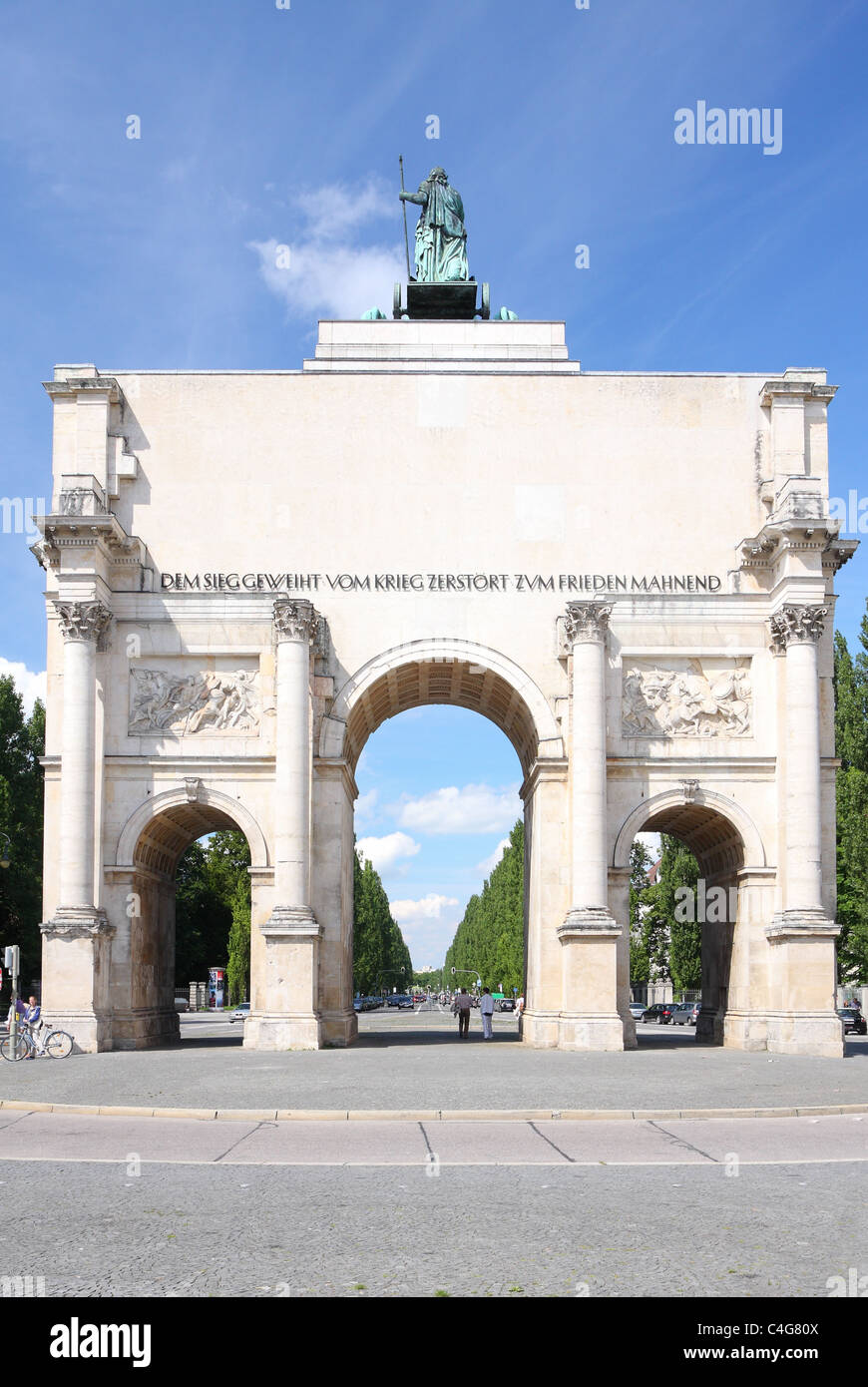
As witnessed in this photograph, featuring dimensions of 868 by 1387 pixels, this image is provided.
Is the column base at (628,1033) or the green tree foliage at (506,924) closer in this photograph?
the column base at (628,1033)

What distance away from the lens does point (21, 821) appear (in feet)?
210

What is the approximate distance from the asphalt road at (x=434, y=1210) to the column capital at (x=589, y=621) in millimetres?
18142

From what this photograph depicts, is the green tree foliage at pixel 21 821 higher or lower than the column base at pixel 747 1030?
higher

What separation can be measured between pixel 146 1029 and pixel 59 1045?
471cm

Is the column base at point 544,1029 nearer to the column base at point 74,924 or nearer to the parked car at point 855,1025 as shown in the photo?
the column base at point 74,924

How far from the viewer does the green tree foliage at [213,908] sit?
80.9 meters

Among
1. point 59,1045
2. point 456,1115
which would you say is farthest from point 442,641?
point 456,1115

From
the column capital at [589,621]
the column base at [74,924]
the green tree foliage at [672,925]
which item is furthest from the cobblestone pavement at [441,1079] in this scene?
the green tree foliage at [672,925]

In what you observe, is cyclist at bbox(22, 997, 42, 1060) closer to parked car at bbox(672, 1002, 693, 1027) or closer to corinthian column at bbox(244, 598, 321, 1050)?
corinthian column at bbox(244, 598, 321, 1050)

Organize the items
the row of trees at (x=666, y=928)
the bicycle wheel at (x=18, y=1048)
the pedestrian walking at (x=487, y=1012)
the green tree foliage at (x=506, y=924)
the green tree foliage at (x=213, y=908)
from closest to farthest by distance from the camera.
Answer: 1. the bicycle wheel at (x=18, y=1048)
2. the pedestrian walking at (x=487, y=1012)
3. the row of trees at (x=666, y=928)
4. the green tree foliage at (x=213, y=908)
5. the green tree foliage at (x=506, y=924)

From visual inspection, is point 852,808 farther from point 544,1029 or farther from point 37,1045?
point 37,1045

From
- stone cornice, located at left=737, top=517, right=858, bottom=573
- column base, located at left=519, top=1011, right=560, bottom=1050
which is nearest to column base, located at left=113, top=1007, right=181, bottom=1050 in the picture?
column base, located at left=519, top=1011, right=560, bottom=1050

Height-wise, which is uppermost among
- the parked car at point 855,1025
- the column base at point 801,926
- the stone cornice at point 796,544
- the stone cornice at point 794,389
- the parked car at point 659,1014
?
the stone cornice at point 794,389

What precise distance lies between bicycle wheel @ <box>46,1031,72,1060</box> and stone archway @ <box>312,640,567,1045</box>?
20.8ft
